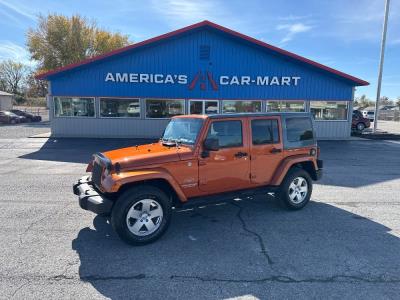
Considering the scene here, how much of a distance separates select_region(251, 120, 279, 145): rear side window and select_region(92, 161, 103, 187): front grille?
8.96 feet

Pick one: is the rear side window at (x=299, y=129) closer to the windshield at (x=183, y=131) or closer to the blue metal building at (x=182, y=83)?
the windshield at (x=183, y=131)

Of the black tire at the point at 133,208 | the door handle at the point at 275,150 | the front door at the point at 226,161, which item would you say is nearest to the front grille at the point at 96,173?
the black tire at the point at 133,208

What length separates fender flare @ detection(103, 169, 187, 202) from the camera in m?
4.22

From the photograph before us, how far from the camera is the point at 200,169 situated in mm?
4887

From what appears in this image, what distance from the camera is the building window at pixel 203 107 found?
19.1m

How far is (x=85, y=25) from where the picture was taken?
4059 centimetres

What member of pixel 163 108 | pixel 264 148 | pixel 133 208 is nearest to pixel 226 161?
pixel 264 148

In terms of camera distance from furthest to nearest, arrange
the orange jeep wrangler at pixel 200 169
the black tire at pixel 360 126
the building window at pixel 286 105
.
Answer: the black tire at pixel 360 126, the building window at pixel 286 105, the orange jeep wrangler at pixel 200 169

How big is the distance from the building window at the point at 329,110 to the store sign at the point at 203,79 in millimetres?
2103

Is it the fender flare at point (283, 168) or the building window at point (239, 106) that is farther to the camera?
the building window at point (239, 106)

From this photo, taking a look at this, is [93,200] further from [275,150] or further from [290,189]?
[290,189]

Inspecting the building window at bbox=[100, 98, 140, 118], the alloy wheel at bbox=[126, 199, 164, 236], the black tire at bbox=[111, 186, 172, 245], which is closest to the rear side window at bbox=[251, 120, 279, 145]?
the black tire at bbox=[111, 186, 172, 245]

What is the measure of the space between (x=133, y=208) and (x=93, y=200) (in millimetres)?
596

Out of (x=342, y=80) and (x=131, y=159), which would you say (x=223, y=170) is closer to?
(x=131, y=159)
